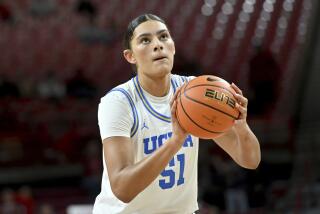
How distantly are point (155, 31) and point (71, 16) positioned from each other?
45.2 feet

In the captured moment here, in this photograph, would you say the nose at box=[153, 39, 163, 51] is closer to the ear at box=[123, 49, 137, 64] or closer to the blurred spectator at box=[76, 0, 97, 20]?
the ear at box=[123, 49, 137, 64]

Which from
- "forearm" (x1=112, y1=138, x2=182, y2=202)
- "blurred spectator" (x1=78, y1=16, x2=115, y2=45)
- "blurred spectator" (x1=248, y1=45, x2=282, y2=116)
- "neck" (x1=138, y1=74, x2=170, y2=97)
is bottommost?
"forearm" (x1=112, y1=138, x2=182, y2=202)

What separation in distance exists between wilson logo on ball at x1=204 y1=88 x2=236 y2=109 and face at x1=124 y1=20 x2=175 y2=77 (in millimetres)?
466

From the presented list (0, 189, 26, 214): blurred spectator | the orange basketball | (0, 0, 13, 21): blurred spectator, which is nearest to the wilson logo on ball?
the orange basketball

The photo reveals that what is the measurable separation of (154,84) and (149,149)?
439 millimetres

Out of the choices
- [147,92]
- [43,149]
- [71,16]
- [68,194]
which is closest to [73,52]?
[71,16]

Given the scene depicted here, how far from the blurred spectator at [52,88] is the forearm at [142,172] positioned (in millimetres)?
12761

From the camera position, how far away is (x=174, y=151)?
13.3 feet

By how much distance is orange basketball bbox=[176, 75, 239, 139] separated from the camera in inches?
161

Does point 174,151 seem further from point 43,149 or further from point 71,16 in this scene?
point 71,16

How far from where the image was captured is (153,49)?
4.56 metres

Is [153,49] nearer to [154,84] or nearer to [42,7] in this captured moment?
[154,84]

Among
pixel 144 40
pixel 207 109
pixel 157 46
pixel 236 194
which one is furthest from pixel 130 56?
pixel 236 194

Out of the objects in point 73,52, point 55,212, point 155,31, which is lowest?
point 55,212
